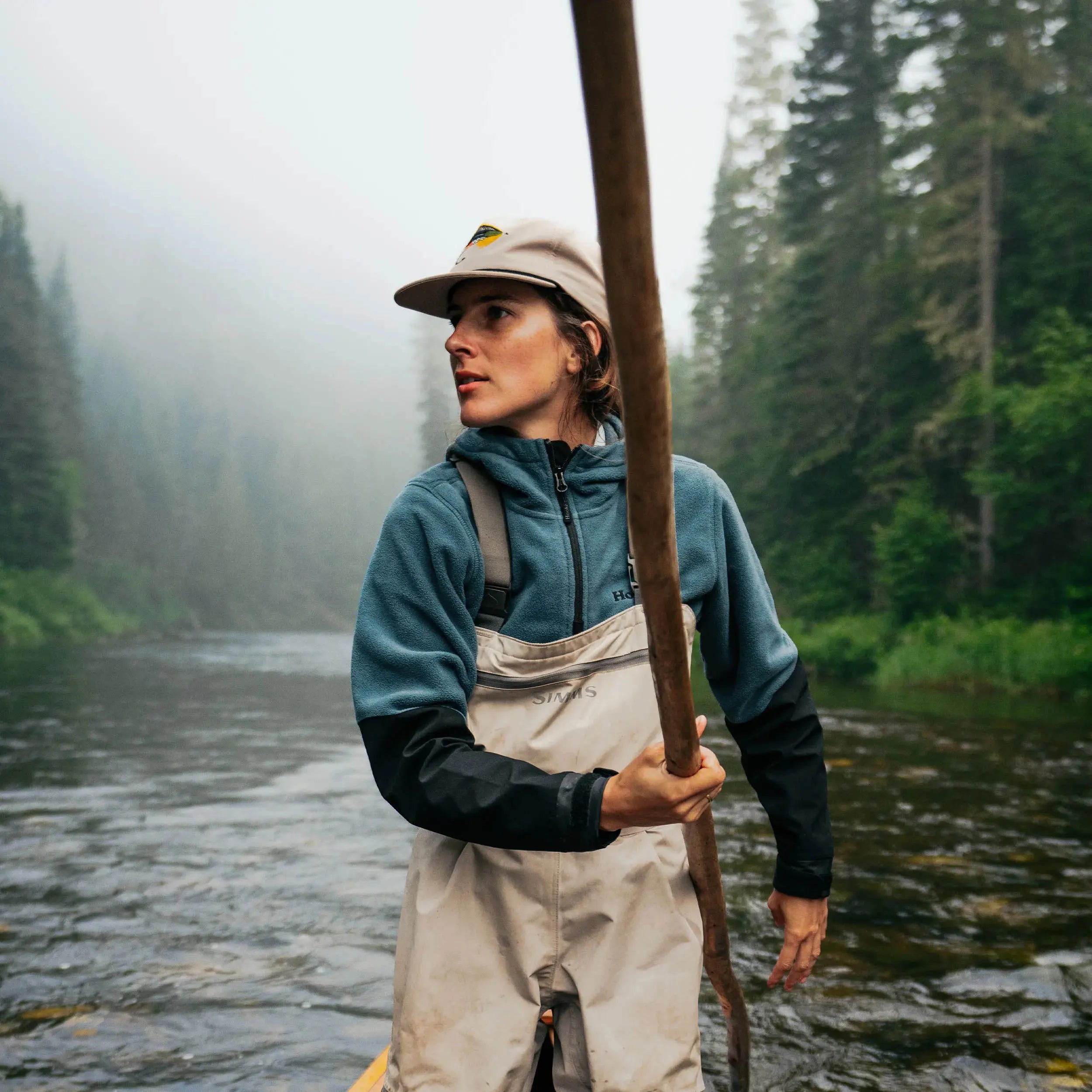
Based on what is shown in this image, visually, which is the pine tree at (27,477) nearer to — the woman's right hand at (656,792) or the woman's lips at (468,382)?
the woman's lips at (468,382)

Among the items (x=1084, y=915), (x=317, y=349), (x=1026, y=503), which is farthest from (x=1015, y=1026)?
(x=317, y=349)

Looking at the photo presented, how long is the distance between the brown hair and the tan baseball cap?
1.0 inches

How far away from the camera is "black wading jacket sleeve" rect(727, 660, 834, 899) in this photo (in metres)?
2.08

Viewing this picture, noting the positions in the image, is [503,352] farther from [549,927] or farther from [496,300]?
[549,927]

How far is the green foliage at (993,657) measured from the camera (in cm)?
1705

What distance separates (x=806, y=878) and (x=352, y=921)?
3585 mm

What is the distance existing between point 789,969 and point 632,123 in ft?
5.62

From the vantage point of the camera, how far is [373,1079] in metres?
2.80

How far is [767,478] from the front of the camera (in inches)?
1203

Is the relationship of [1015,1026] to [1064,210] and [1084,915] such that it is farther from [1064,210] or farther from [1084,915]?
[1064,210]

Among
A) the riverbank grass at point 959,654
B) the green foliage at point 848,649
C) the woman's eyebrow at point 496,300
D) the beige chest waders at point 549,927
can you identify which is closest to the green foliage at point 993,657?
the riverbank grass at point 959,654

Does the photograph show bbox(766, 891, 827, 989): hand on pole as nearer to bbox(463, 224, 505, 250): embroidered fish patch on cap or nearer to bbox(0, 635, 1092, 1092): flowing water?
bbox(463, 224, 505, 250): embroidered fish patch on cap

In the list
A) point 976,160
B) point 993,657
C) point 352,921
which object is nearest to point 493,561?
point 352,921

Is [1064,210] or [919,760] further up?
[1064,210]
